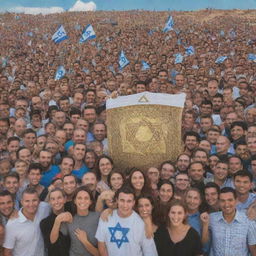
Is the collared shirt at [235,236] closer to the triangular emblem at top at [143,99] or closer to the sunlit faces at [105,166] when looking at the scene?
the sunlit faces at [105,166]

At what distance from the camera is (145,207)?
4.67 meters

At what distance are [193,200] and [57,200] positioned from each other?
1.62 meters

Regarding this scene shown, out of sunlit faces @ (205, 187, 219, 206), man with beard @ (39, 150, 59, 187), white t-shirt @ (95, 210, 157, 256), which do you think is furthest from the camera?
man with beard @ (39, 150, 59, 187)

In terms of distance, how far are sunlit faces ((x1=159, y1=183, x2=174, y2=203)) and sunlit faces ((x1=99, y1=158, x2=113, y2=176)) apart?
3.76 feet

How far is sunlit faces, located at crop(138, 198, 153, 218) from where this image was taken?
183 inches

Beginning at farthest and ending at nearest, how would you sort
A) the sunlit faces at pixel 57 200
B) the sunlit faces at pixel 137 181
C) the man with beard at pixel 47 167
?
the man with beard at pixel 47 167 → the sunlit faces at pixel 137 181 → the sunlit faces at pixel 57 200

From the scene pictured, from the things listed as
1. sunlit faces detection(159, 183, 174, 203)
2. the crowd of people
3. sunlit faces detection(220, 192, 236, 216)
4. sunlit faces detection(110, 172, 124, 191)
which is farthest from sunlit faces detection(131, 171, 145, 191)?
sunlit faces detection(220, 192, 236, 216)

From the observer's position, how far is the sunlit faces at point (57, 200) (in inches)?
188

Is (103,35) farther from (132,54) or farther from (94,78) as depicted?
(94,78)

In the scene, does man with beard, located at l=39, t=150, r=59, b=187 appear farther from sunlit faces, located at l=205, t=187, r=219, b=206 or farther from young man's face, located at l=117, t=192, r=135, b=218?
sunlit faces, located at l=205, t=187, r=219, b=206

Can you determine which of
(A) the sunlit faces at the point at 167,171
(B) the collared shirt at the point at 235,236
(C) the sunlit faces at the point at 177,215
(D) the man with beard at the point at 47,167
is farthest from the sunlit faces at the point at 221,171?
(D) the man with beard at the point at 47,167

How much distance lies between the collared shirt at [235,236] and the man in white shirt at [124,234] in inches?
30.0

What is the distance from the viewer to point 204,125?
780cm

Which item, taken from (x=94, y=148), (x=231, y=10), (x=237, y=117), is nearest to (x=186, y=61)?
(x=237, y=117)
